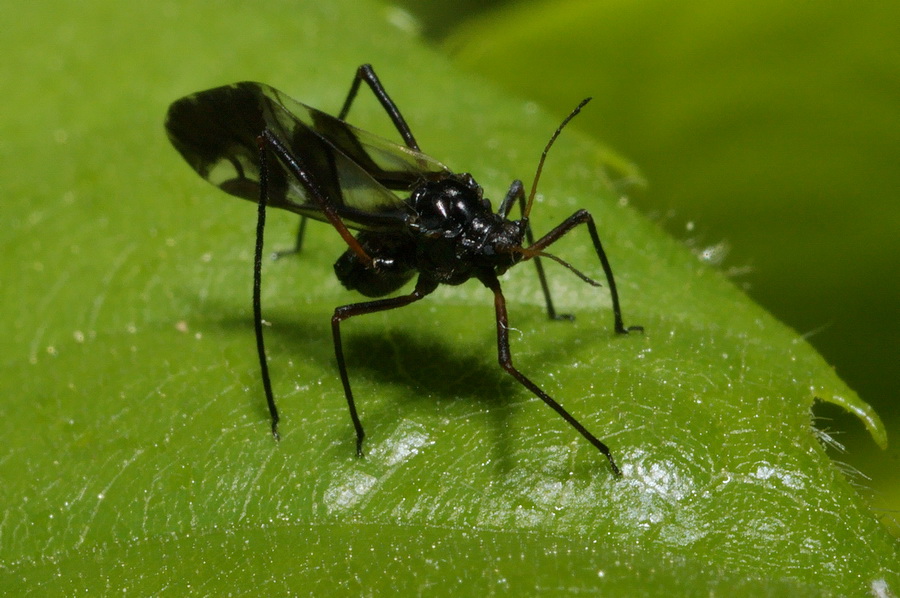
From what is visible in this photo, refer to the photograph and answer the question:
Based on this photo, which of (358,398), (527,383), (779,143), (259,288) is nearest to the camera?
(527,383)

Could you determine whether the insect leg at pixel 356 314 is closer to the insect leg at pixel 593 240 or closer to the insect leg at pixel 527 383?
the insect leg at pixel 527 383

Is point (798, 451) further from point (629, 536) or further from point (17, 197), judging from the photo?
point (17, 197)

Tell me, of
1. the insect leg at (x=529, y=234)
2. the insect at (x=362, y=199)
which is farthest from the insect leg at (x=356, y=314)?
the insect leg at (x=529, y=234)

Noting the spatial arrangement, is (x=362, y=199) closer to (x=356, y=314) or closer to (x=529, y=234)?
(x=356, y=314)

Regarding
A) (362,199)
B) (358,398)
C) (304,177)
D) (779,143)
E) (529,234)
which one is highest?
(304,177)

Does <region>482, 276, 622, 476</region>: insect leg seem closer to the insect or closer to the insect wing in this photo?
the insect

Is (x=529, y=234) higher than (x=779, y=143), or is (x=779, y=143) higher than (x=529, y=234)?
(x=779, y=143)

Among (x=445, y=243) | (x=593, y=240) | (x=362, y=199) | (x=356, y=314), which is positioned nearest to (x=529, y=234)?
(x=593, y=240)

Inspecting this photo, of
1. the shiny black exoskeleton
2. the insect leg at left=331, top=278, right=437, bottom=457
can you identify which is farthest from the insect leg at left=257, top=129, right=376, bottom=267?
the insect leg at left=331, top=278, right=437, bottom=457
